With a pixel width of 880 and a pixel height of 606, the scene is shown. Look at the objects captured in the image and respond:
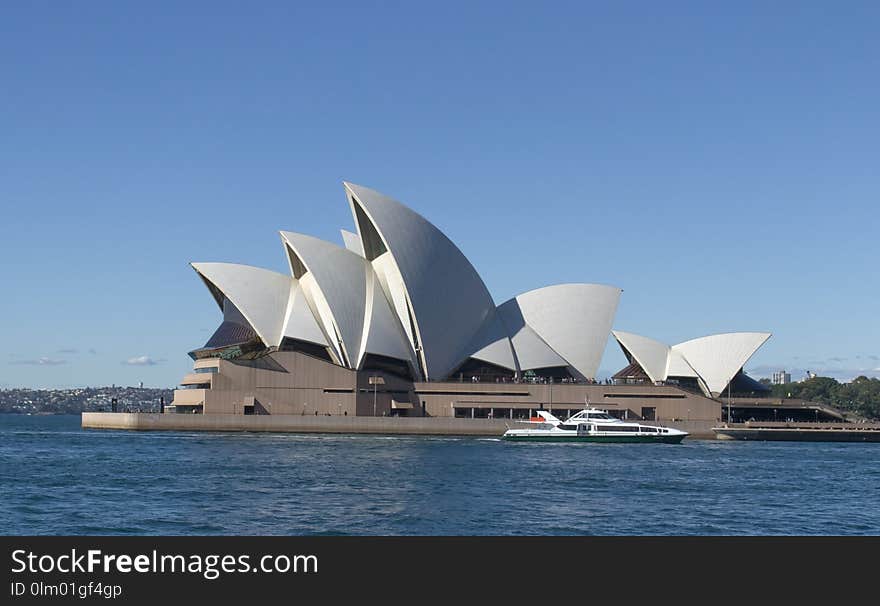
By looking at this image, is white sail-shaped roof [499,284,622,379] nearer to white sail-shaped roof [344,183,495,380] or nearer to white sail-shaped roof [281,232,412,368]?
white sail-shaped roof [344,183,495,380]

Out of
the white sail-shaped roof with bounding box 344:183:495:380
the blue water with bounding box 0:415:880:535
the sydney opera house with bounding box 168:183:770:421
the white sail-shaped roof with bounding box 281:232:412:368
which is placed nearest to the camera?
the blue water with bounding box 0:415:880:535

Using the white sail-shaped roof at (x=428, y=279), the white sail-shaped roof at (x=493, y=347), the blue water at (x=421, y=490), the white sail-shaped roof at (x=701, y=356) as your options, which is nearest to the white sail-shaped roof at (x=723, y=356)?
the white sail-shaped roof at (x=701, y=356)

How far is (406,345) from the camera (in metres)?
79.9

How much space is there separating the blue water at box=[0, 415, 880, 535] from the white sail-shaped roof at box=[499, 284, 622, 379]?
89.1ft

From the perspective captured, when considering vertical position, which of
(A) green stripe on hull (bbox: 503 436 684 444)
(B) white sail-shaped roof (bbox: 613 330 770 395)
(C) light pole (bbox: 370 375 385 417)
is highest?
(B) white sail-shaped roof (bbox: 613 330 770 395)

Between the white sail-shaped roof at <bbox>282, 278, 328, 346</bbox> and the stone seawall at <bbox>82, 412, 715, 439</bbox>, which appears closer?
the stone seawall at <bbox>82, 412, 715, 439</bbox>

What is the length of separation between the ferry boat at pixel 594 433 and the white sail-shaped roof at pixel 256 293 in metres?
21.3

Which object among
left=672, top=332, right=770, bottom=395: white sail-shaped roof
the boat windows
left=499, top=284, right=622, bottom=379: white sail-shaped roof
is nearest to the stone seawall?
the boat windows

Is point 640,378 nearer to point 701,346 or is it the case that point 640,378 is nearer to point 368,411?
point 701,346

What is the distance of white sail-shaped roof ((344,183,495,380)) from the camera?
75.0 m
